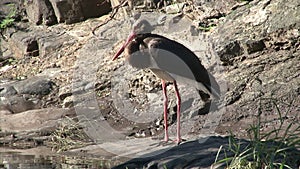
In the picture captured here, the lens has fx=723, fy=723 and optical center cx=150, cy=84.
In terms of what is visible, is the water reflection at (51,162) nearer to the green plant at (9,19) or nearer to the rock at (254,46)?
the rock at (254,46)

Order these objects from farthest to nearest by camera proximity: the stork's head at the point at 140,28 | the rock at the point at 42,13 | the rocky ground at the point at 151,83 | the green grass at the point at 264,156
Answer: the rock at the point at 42,13 < the stork's head at the point at 140,28 < the rocky ground at the point at 151,83 < the green grass at the point at 264,156

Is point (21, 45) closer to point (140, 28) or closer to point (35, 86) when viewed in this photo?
point (35, 86)

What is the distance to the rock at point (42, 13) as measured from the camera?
11.4 m

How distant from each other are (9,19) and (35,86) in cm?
255

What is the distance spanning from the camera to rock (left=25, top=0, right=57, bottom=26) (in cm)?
1137

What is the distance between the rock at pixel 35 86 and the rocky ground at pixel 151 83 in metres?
0.01

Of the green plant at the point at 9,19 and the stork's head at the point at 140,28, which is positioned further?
the green plant at the point at 9,19

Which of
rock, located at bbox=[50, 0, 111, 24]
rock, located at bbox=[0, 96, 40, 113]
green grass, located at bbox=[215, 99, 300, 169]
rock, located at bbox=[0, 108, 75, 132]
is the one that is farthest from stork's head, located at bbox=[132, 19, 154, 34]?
green grass, located at bbox=[215, 99, 300, 169]

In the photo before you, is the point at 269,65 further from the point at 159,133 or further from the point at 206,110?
the point at 159,133

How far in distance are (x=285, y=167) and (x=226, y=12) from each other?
5093 mm

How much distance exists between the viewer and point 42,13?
1142 centimetres

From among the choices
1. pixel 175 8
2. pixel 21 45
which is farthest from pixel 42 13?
pixel 175 8

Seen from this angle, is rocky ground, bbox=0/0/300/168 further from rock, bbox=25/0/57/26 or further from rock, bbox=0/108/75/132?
rock, bbox=25/0/57/26

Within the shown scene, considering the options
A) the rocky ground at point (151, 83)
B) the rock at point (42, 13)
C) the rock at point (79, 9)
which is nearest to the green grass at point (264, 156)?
the rocky ground at point (151, 83)
